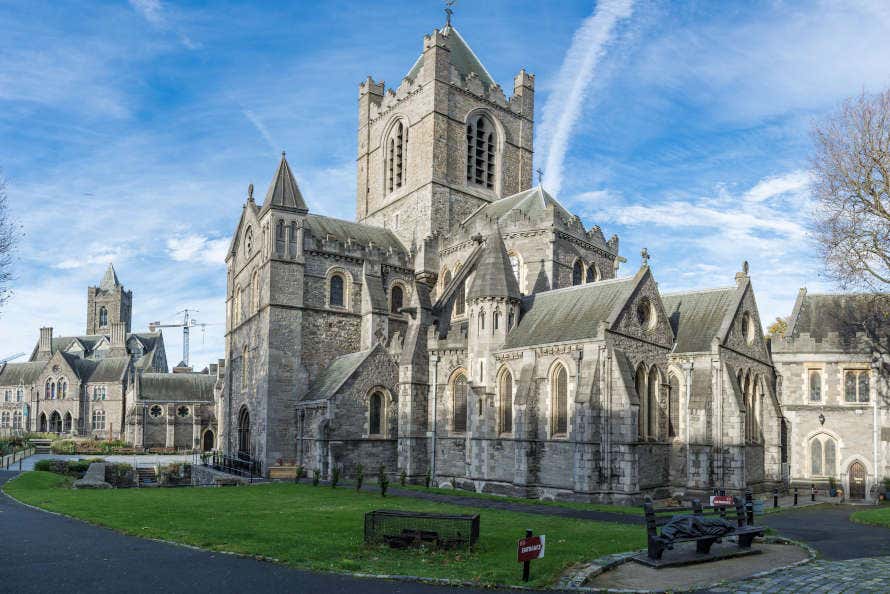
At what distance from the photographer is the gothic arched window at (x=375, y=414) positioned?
37094 millimetres

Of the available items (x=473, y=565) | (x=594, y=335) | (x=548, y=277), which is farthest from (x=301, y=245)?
(x=473, y=565)

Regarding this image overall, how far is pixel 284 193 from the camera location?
4075cm

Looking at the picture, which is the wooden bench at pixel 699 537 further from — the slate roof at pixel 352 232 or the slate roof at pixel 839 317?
the slate roof at pixel 352 232

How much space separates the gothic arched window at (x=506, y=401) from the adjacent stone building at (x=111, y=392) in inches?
1915

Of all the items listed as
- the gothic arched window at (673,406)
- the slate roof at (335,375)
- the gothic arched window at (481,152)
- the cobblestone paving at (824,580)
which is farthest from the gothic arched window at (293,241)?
the cobblestone paving at (824,580)

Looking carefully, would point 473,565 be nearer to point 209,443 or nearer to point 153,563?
point 153,563

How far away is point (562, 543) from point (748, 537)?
390 cm

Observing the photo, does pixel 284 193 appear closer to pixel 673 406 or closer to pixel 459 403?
pixel 459 403

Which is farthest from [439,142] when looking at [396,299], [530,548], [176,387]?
[176,387]

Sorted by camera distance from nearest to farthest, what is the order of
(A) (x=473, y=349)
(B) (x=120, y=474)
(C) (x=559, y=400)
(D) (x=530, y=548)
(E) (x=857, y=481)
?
(D) (x=530, y=548) → (C) (x=559, y=400) → (A) (x=473, y=349) → (E) (x=857, y=481) → (B) (x=120, y=474)

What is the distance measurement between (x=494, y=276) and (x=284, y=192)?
1311cm

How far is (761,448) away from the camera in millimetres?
35656

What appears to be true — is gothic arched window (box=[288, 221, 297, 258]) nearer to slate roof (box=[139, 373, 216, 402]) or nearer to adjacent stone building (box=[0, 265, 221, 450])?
adjacent stone building (box=[0, 265, 221, 450])

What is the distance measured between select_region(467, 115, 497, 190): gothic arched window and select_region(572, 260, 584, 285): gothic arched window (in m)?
11.7
